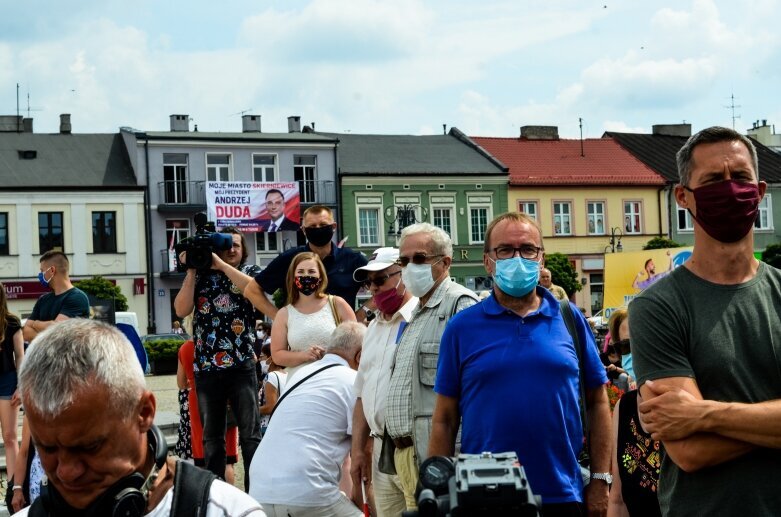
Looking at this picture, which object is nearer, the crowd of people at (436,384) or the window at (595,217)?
the crowd of people at (436,384)

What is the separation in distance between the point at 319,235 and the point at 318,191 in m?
48.3

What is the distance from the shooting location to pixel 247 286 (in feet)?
28.0

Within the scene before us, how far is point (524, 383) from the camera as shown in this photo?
4.94 metres

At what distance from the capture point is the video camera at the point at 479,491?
94.0 inches

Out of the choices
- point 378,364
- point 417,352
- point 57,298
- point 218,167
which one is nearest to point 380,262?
point 378,364

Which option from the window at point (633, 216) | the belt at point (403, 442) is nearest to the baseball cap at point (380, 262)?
the belt at point (403, 442)

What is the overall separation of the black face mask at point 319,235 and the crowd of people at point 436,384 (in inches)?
0.8

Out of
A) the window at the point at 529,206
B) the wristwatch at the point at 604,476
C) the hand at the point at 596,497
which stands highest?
the window at the point at 529,206

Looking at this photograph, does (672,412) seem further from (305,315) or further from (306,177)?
(306,177)

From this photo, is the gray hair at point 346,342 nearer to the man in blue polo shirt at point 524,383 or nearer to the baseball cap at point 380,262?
the baseball cap at point 380,262

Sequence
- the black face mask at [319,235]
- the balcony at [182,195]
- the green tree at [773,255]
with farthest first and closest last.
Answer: the balcony at [182,195] → the green tree at [773,255] → the black face mask at [319,235]

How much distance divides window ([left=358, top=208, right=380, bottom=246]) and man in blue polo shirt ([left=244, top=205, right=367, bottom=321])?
48471mm

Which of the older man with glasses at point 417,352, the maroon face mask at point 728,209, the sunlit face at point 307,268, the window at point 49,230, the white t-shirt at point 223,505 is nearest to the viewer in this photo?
the white t-shirt at point 223,505

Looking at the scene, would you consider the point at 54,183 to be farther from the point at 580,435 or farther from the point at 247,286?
the point at 580,435
